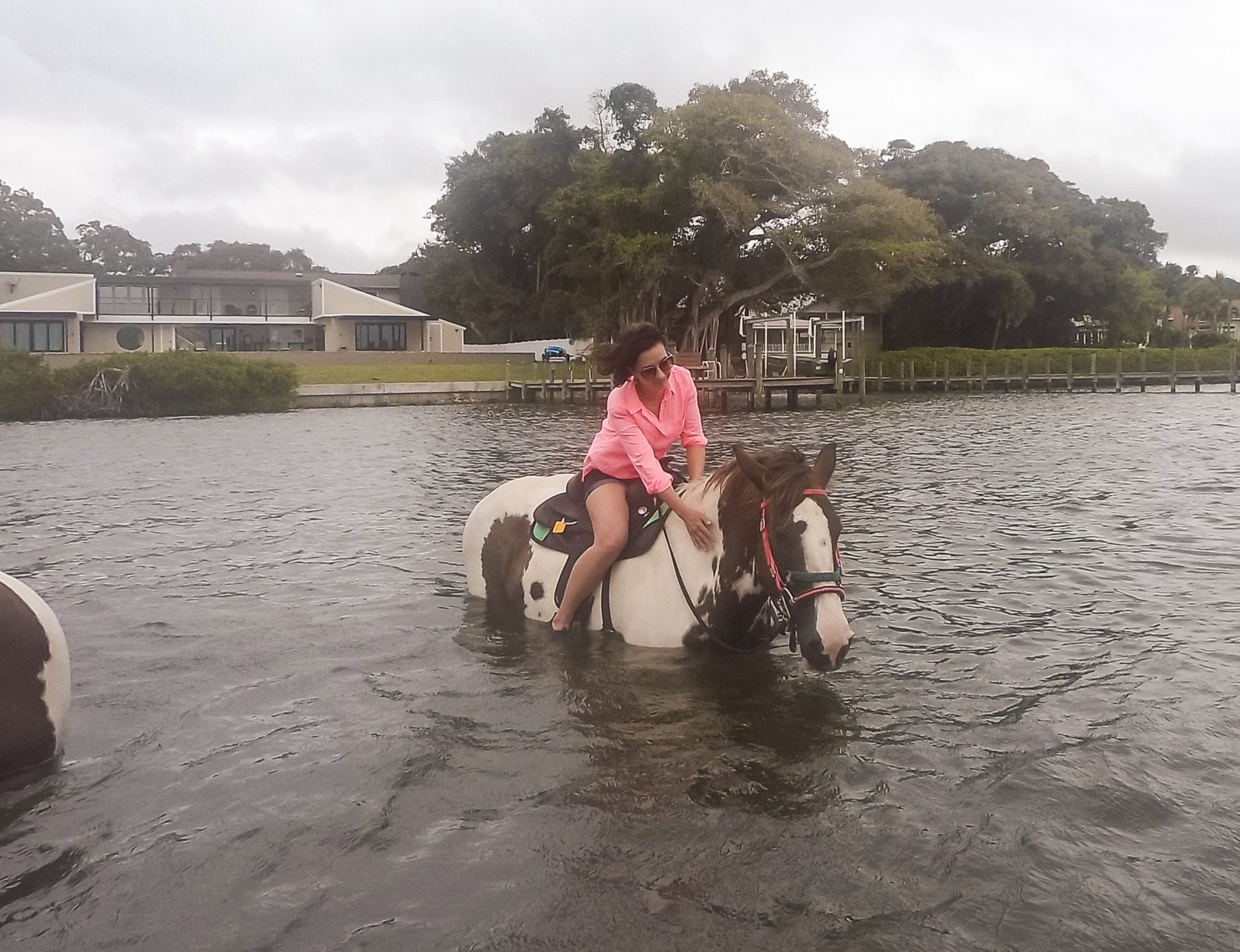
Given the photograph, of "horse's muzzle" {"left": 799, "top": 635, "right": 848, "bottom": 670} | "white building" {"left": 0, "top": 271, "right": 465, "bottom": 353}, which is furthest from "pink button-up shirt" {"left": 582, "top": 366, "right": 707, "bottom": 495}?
"white building" {"left": 0, "top": 271, "right": 465, "bottom": 353}

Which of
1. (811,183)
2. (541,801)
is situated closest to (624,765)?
(541,801)

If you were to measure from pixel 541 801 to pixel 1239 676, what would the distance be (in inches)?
163

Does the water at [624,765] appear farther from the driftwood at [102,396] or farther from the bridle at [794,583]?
the driftwood at [102,396]

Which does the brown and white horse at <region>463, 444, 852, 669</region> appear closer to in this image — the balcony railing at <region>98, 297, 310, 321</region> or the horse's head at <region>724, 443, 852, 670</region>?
the horse's head at <region>724, 443, 852, 670</region>

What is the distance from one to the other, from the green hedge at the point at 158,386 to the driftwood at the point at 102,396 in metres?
0.04

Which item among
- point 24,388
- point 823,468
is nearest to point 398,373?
point 24,388

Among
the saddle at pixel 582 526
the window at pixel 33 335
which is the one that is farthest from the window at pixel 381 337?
the saddle at pixel 582 526

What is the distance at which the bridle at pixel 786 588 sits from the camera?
15.8 feet

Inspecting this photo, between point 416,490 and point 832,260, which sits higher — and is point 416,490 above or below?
below

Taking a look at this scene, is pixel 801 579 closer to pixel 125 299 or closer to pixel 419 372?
pixel 419 372

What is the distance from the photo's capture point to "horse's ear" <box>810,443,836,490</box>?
→ 5.11 metres

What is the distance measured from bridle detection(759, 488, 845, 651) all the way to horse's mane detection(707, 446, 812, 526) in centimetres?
7

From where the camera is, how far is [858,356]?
57.6 m

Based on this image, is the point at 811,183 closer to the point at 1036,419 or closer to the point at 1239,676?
the point at 1036,419
